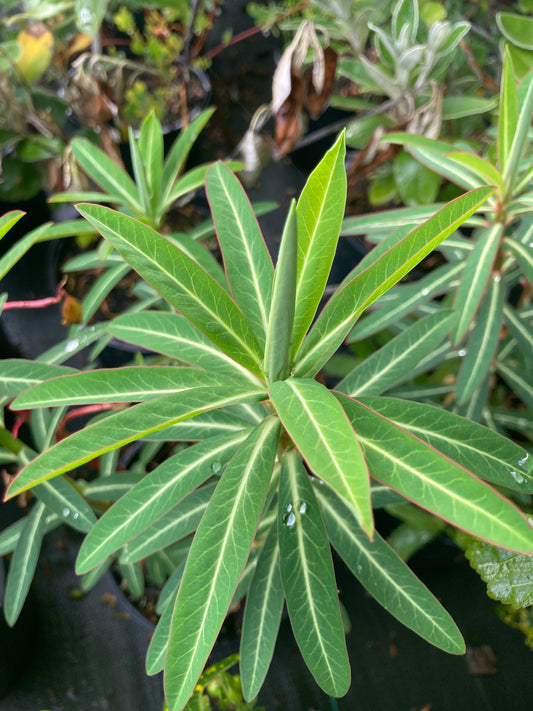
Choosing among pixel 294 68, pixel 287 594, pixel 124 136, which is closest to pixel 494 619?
pixel 287 594

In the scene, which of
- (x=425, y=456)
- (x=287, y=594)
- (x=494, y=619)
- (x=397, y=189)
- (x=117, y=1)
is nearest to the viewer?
(x=425, y=456)

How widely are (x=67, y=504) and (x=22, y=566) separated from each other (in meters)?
0.20

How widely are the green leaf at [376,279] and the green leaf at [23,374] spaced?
382 millimetres

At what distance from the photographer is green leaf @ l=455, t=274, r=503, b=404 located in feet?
2.91

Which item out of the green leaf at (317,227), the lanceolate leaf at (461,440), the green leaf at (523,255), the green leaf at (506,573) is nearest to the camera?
the green leaf at (317,227)

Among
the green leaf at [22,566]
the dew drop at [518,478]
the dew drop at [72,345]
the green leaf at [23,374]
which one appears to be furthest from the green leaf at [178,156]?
the dew drop at [518,478]

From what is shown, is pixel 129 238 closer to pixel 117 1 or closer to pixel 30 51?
pixel 30 51

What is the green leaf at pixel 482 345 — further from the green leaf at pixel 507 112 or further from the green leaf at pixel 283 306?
the green leaf at pixel 283 306

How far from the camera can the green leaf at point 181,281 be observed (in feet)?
1.80

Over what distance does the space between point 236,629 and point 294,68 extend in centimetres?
132

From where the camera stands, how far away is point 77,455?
1.66 ft

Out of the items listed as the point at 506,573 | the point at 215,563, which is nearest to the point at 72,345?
the point at 215,563

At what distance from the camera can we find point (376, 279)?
0.56 meters

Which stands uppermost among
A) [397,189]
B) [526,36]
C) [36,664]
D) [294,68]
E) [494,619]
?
[294,68]
